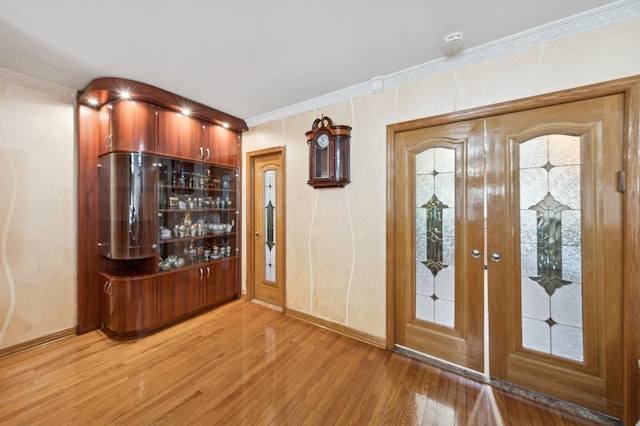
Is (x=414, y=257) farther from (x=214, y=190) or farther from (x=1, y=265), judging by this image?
(x=1, y=265)

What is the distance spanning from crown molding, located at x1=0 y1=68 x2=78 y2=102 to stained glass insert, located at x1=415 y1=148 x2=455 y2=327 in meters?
3.44

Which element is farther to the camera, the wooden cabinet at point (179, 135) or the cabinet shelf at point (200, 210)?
the cabinet shelf at point (200, 210)

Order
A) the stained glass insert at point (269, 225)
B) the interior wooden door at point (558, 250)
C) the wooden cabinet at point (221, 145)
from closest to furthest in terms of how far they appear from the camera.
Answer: the interior wooden door at point (558, 250), the wooden cabinet at point (221, 145), the stained glass insert at point (269, 225)

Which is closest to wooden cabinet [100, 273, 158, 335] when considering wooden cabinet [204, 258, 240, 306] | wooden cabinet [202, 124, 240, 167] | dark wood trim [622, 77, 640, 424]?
wooden cabinet [204, 258, 240, 306]

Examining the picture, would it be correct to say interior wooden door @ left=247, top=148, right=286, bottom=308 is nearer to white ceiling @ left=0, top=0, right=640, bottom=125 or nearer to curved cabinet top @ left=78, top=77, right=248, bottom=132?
curved cabinet top @ left=78, top=77, right=248, bottom=132

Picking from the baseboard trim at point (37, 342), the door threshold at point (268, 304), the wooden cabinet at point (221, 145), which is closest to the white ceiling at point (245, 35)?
the wooden cabinet at point (221, 145)

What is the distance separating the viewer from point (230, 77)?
2303mm

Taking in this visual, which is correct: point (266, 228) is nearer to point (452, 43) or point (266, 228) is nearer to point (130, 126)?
point (130, 126)

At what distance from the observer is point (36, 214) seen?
2.31 meters

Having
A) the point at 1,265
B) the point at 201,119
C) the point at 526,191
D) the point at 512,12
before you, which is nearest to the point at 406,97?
the point at 512,12

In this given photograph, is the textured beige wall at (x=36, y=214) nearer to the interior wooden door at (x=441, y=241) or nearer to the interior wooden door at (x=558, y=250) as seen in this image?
the interior wooden door at (x=441, y=241)

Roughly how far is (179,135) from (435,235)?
9.34ft

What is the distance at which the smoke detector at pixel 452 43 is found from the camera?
1733 mm

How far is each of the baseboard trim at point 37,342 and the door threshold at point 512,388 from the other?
3.20 m
